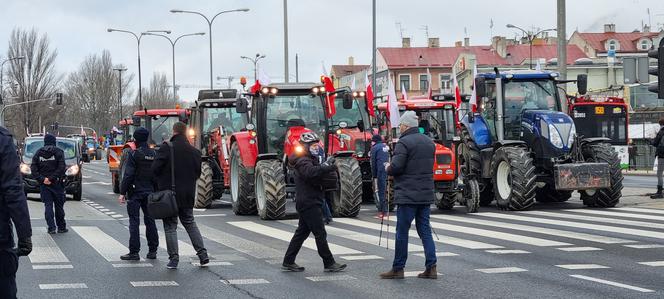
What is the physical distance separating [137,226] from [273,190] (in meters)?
5.99

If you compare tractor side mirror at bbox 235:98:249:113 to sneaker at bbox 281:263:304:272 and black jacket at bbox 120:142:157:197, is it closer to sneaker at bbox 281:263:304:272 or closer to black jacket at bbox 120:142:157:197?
black jacket at bbox 120:142:157:197

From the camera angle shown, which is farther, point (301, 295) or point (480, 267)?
point (480, 267)

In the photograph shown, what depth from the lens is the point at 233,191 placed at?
22.5 meters

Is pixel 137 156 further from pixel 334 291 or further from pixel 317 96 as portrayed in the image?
pixel 317 96

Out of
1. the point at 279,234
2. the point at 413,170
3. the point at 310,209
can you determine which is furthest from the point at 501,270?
the point at 279,234

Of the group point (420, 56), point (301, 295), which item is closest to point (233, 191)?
point (301, 295)

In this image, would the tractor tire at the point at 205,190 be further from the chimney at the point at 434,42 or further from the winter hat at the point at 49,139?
the chimney at the point at 434,42

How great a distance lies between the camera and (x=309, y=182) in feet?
39.3

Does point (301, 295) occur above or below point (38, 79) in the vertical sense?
below

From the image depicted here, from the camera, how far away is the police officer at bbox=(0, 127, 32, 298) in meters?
6.75

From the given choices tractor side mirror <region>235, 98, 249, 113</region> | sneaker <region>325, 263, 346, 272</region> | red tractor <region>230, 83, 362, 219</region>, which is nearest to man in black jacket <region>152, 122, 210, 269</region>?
sneaker <region>325, 263, 346, 272</region>

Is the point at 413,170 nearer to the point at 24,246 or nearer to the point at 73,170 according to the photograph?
the point at 24,246

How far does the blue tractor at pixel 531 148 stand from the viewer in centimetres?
2048

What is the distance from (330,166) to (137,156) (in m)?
3.09
